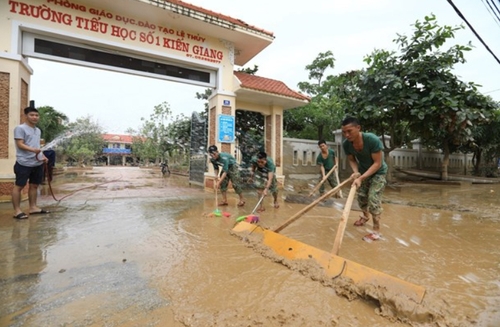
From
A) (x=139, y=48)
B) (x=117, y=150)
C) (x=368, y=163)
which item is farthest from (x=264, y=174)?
(x=117, y=150)

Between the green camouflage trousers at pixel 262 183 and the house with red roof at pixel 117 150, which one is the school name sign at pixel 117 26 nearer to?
the green camouflage trousers at pixel 262 183

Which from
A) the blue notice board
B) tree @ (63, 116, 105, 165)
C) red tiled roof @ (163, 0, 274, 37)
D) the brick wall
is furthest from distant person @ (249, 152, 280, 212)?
tree @ (63, 116, 105, 165)

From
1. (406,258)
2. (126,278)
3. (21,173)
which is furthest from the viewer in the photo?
(21,173)

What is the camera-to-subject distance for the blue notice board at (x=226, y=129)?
7586 millimetres

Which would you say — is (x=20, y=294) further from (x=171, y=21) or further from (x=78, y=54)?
(x=171, y=21)

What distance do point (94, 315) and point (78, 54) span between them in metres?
6.66

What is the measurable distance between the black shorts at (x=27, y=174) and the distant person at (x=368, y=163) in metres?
4.67

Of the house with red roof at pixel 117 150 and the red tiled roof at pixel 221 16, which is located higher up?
the red tiled roof at pixel 221 16

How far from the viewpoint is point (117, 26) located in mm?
6469

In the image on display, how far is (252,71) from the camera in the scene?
11273mm

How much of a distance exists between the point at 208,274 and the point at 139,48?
6.44m

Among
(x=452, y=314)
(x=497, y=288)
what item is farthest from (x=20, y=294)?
(x=497, y=288)

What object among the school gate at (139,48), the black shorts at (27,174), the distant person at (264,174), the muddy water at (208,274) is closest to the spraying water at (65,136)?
the school gate at (139,48)

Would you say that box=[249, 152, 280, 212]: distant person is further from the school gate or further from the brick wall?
the brick wall
